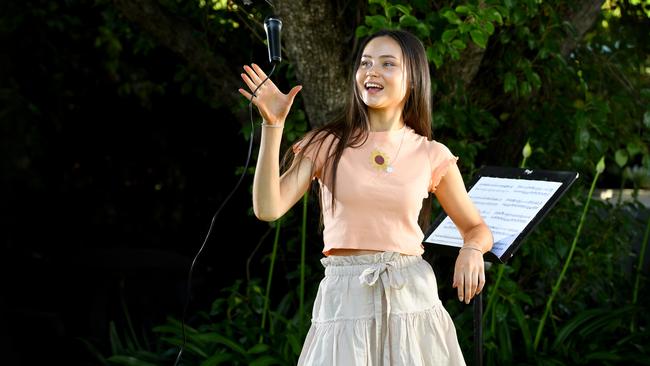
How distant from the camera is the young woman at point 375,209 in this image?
216 centimetres

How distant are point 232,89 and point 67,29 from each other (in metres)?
1.72

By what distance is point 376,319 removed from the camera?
2.18m

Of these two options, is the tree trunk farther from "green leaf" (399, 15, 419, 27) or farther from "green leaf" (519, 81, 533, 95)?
"green leaf" (519, 81, 533, 95)

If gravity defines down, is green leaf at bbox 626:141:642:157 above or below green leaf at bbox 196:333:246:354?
above

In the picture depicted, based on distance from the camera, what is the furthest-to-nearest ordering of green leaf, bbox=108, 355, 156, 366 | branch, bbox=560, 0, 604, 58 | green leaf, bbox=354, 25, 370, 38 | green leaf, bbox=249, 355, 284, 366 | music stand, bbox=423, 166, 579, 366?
branch, bbox=560, 0, 604, 58
green leaf, bbox=108, 355, 156, 366
green leaf, bbox=249, 355, 284, 366
green leaf, bbox=354, 25, 370, 38
music stand, bbox=423, 166, 579, 366

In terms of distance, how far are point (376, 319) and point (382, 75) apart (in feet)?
1.83

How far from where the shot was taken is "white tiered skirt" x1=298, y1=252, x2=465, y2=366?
215 cm

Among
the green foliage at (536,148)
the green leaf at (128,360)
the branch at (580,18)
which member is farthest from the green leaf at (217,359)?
the branch at (580,18)

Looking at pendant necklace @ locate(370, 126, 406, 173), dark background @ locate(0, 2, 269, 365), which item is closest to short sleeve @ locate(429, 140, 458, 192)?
pendant necklace @ locate(370, 126, 406, 173)

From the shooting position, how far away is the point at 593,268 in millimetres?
4504

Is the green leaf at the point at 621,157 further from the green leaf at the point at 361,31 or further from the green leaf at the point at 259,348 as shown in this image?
the green leaf at the point at 259,348

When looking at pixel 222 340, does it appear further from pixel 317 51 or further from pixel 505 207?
pixel 505 207

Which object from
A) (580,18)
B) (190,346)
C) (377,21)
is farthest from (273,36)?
(580,18)

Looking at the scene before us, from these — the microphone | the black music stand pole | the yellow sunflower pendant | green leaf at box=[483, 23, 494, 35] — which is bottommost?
the black music stand pole
